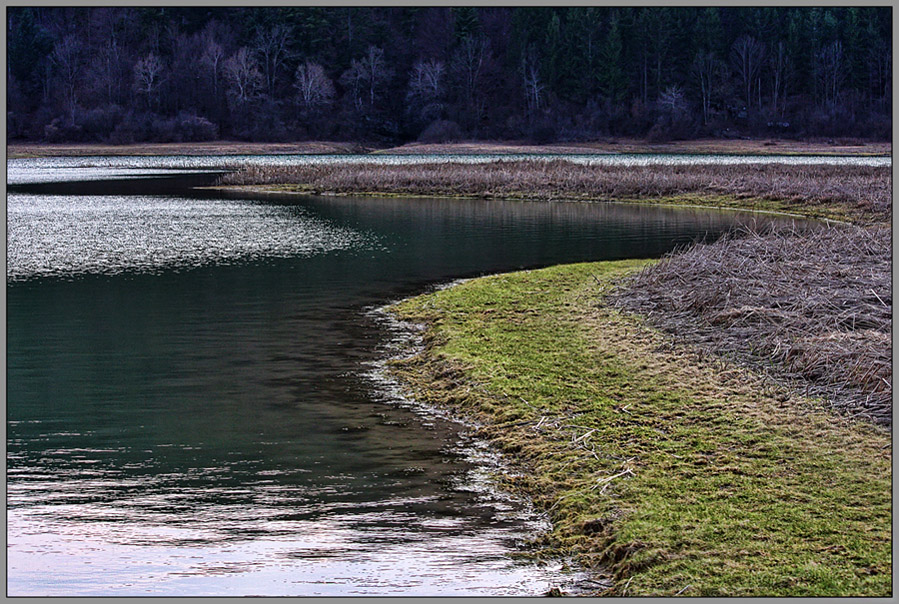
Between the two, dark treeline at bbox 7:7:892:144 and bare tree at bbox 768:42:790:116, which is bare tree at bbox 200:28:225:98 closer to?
dark treeline at bbox 7:7:892:144

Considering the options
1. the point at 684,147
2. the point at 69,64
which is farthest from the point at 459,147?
the point at 69,64

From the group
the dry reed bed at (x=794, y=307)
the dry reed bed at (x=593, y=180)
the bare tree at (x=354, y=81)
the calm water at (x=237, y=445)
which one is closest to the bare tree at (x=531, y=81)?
the bare tree at (x=354, y=81)

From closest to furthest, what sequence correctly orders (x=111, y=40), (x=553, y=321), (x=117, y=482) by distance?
1. (x=117, y=482)
2. (x=553, y=321)
3. (x=111, y=40)

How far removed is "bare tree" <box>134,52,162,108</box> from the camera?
137125 mm

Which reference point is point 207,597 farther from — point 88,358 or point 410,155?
point 410,155

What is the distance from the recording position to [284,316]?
20.5 m

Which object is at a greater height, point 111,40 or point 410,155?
point 111,40

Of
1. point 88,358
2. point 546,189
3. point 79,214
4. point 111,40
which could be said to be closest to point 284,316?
point 88,358

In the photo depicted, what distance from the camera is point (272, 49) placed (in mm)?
143500

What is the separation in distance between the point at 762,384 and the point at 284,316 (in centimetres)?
1017

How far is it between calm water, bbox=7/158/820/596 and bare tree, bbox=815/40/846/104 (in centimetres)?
10267

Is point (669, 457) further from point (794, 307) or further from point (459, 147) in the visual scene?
point (459, 147)

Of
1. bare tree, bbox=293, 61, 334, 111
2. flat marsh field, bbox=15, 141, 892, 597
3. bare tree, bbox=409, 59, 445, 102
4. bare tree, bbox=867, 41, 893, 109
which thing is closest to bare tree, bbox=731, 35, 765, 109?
bare tree, bbox=867, 41, 893, 109

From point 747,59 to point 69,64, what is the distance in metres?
87.2
